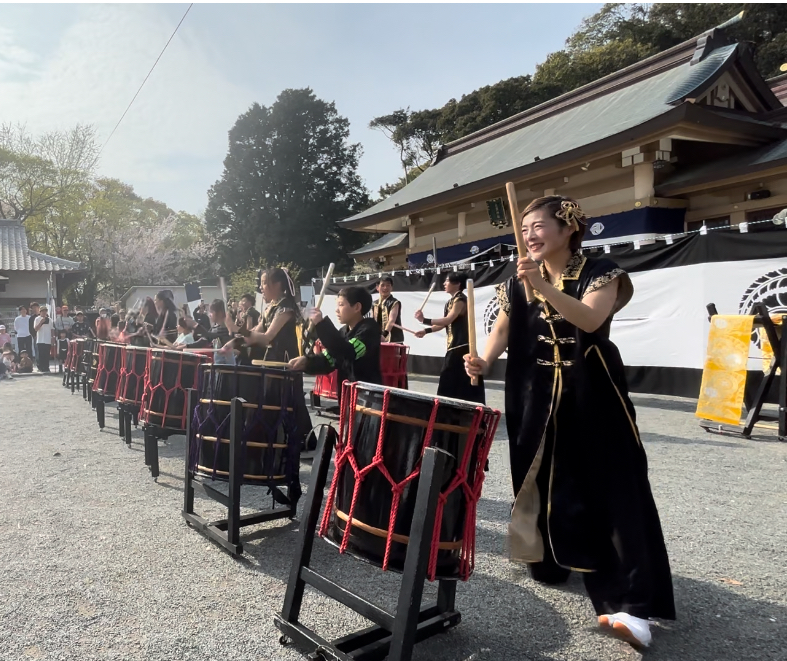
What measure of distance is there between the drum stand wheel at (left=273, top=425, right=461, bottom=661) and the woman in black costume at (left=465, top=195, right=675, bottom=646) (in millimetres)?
504

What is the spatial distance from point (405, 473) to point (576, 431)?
2.68ft

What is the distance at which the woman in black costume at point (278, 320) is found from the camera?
463 cm

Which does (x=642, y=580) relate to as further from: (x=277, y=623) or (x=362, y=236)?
(x=362, y=236)

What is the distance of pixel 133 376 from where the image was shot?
5.66 meters

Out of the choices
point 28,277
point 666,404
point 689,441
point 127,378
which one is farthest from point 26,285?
point 689,441

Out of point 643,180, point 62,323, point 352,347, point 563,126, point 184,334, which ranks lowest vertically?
point 62,323

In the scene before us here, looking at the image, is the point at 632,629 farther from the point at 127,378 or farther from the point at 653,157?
the point at 653,157

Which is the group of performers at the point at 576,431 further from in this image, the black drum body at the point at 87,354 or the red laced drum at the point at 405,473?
the black drum body at the point at 87,354

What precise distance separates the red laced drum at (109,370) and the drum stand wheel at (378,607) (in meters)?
5.00

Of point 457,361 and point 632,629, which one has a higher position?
point 457,361

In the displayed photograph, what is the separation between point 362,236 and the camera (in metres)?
36.5

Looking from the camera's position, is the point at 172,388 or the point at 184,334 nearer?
the point at 172,388

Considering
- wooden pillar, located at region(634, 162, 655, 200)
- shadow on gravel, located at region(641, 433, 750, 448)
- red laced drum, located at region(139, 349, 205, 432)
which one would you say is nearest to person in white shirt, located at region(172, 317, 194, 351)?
red laced drum, located at region(139, 349, 205, 432)

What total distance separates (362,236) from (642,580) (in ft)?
115
